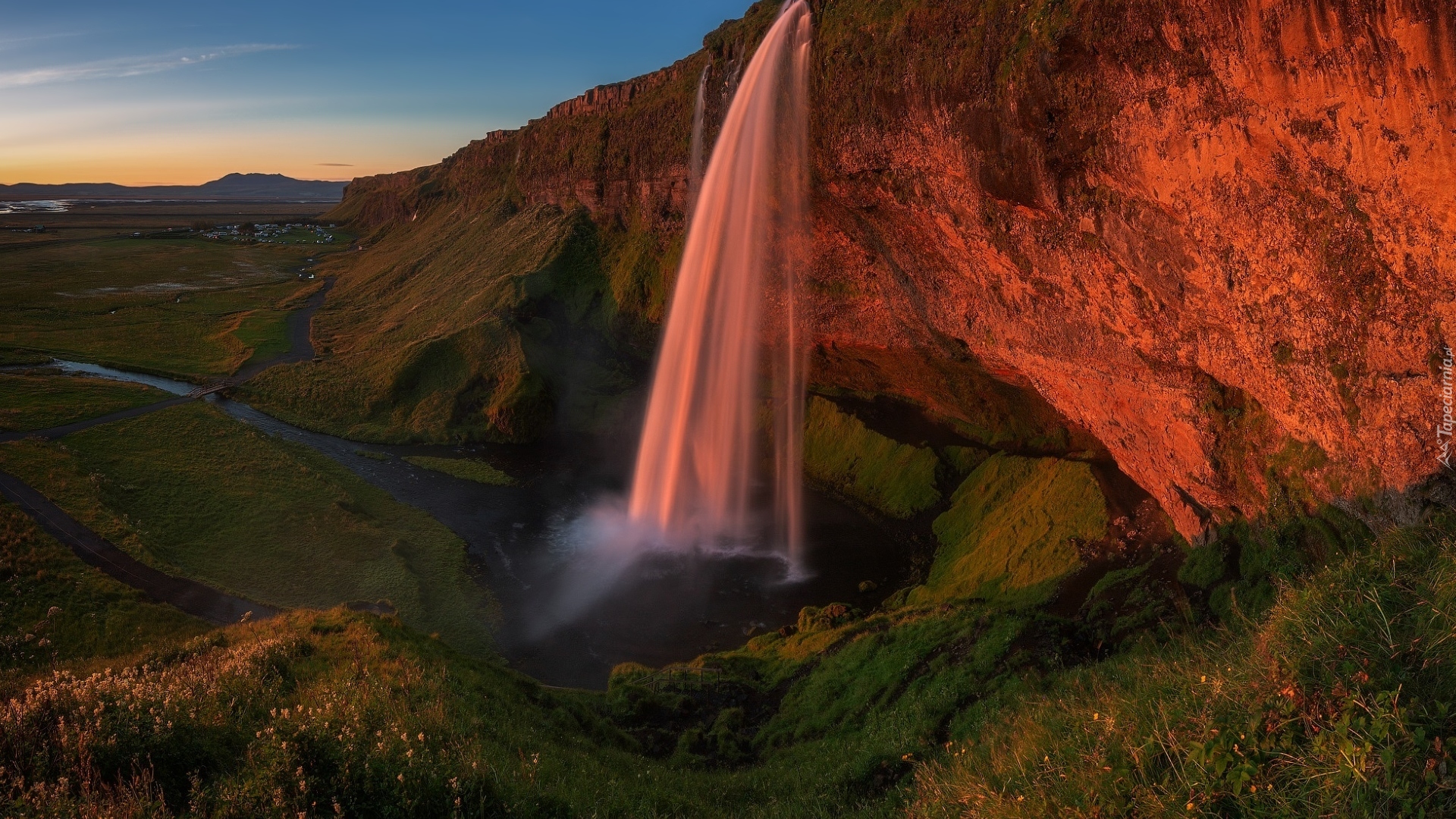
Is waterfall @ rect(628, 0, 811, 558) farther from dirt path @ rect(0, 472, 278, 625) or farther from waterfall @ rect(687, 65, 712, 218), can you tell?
dirt path @ rect(0, 472, 278, 625)

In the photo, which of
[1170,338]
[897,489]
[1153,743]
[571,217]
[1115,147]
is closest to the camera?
[1153,743]

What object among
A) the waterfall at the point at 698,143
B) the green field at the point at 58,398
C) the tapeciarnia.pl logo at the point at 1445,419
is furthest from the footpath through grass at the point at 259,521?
the tapeciarnia.pl logo at the point at 1445,419

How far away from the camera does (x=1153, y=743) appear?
7270 mm

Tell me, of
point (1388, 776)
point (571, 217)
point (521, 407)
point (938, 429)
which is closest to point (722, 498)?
point (938, 429)

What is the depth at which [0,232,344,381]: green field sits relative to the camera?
5553 centimetres

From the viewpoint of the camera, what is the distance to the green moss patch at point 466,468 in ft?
122

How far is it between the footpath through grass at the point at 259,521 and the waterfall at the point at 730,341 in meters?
8.96

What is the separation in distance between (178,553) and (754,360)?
23.3m

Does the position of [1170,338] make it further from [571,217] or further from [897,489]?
[571,217]

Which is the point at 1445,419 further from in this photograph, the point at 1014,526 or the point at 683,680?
the point at 683,680

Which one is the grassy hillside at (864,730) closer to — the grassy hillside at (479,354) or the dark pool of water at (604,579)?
the dark pool of water at (604,579)

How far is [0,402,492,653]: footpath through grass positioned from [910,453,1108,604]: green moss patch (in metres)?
15.2

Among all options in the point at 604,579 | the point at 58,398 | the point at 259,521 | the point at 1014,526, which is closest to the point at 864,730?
the point at 1014,526

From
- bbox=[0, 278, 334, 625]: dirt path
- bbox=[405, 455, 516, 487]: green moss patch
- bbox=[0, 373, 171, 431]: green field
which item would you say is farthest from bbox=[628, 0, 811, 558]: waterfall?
bbox=[0, 373, 171, 431]: green field
